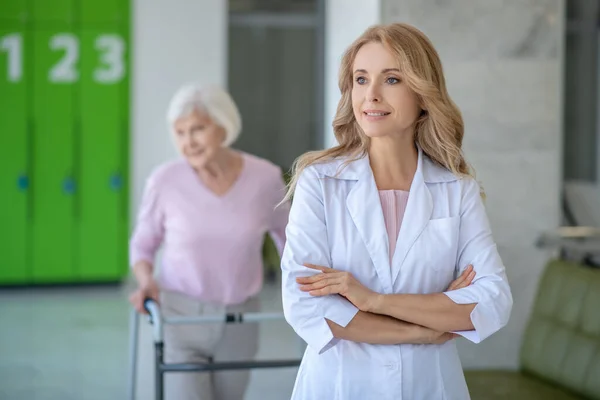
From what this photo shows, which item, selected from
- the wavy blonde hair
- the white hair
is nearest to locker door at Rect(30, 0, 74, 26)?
the white hair

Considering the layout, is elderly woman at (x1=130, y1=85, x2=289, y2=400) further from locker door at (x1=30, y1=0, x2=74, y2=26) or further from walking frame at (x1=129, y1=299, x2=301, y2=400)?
locker door at (x1=30, y1=0, x2=74, y2=26)

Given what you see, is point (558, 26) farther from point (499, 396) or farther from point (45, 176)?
point (45, 176)

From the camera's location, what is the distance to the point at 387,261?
82.3 inches

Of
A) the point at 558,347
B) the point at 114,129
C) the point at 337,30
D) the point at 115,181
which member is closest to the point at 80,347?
the point at 115,181

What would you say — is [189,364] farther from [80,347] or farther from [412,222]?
[80,347]

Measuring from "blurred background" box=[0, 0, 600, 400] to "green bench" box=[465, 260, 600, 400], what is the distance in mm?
1436

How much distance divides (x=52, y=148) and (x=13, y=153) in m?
0.35

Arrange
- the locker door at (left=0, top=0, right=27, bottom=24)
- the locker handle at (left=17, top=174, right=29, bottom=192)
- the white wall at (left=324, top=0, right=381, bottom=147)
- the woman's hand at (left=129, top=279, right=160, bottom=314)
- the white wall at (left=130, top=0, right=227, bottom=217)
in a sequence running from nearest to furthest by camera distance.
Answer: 1. the woman's hand at (left=129, top=279, right=160, bottom=314)
2. the white wall at (left=324, top=0, right=381, bottom=147)
3. the locker door at (left=0, top=0, right=27, bottom=24)
4. the locker handle at (left=17, top=174, right=29, bottom=192)
5. the white wall at (left=130, top=0, right=227, bottom=217)

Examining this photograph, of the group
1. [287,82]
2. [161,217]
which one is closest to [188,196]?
[161,217]

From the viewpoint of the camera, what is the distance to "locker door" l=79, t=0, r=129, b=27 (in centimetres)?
907

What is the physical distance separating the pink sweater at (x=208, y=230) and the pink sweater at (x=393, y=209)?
132cm

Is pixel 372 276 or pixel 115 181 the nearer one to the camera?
pixel 372 276

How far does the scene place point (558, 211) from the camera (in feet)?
13.6

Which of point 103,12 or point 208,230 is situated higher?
point 103,12
